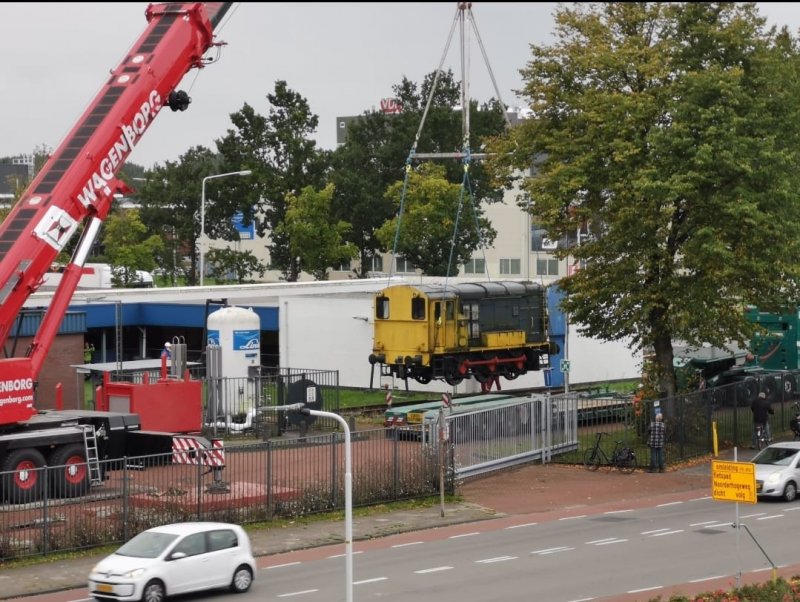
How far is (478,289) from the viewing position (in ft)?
150

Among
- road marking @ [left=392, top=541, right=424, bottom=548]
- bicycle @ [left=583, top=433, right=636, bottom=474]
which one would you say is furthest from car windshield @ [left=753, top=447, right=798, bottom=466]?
road marking @ [left=392, top=541, right=424, bottom=548]

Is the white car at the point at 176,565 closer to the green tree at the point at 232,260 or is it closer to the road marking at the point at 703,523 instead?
the road marking at the point at 703,523

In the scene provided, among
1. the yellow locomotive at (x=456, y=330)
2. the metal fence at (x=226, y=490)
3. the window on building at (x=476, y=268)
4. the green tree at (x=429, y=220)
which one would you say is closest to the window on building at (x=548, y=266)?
the window on building at (x=476, y=268)

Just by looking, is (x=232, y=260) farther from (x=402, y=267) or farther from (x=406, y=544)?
(x=406, y=544)

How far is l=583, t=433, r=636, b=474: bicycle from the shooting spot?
125 feet

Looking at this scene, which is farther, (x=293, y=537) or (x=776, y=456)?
(x=776, y=456)

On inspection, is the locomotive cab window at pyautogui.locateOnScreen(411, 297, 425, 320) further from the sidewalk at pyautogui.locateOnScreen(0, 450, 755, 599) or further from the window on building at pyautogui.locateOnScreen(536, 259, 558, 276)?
the window on building at pyautogui.locateOnScreen(536, 259, 558, 276)

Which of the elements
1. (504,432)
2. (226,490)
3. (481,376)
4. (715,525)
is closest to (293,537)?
(226,490)

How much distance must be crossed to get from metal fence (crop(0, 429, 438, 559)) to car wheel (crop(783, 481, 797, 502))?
8.59m

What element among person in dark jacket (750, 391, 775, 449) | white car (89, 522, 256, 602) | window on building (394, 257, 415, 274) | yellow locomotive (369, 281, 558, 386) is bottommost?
white car (89, 522, 256, 602)

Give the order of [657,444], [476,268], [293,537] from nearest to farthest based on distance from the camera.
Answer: [293,537] < [657,444] < [476,268]

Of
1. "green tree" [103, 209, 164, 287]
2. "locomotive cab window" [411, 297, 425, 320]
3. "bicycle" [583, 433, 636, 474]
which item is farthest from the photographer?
"green tree" [103, 209, 164, 287]

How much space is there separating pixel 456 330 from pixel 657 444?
9.67 m

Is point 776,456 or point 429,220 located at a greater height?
point 429,220
